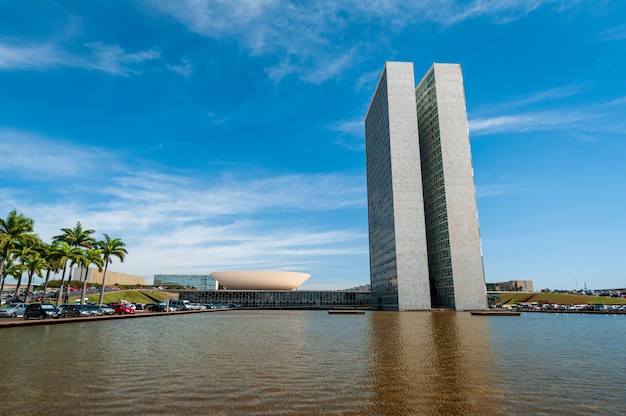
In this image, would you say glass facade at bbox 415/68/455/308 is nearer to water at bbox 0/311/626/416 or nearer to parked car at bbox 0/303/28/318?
water at bbox 0/311/626/416

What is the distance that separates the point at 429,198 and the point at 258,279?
6675 centimetres

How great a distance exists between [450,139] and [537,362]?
9029 cm

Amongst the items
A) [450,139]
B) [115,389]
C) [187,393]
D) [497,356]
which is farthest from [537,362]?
[450,139]

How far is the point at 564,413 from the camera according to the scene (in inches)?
345

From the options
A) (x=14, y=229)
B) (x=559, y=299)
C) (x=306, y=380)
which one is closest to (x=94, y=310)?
(x=14, y=229)

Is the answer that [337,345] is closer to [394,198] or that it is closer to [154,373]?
[154,373]

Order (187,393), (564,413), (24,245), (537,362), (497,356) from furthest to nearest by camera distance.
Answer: (24,245)
(497,356)
(537,362)
(187,393)
(564,413)

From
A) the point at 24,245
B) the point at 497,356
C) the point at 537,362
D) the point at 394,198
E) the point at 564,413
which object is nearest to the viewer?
the point at 564,413

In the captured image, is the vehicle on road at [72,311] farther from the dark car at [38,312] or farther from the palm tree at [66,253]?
the palm tree at [66,253]

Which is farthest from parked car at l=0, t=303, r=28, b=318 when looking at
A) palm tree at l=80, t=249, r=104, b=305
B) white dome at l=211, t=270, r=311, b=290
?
white dome at l=211, t=270, r=311, b=290

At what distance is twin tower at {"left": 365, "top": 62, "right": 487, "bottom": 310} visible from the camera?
93375mm

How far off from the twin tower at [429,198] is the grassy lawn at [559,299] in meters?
50.0

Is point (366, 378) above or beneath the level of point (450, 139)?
beneath

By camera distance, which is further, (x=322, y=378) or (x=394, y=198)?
(x=394, y=198)
